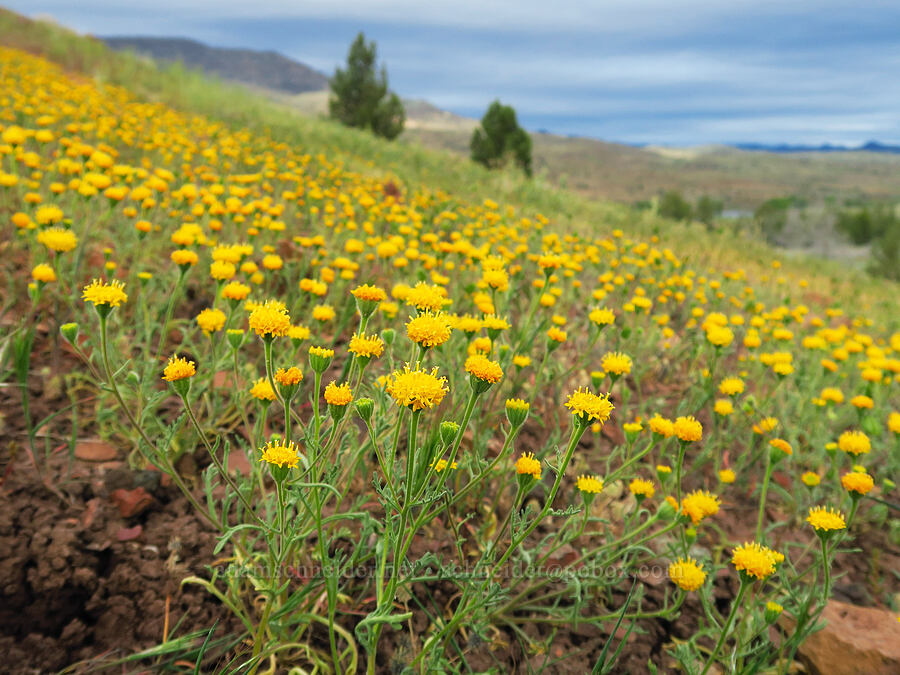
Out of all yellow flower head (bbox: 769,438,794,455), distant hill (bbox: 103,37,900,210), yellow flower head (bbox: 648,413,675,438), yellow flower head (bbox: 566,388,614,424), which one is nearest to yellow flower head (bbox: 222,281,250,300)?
yellow flower head (bbox: 566,388,614,424)

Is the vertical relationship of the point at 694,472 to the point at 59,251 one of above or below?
below

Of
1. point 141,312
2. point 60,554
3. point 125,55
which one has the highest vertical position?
point 125,55

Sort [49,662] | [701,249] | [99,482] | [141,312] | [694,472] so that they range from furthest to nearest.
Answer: [701,249] < [694,472] < [141,312] < [99,482] < [49,662]

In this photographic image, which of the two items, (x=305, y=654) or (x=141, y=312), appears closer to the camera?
(x=305, y=654)

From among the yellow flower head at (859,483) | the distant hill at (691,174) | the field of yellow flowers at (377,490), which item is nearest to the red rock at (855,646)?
the field of yellow flowers at (377,490)

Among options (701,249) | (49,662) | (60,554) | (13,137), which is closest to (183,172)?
(13,137)

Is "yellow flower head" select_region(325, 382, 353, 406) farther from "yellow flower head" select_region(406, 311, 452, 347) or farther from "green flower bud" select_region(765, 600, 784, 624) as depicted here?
A: "green flower bud" select_region(765, 600, 784, 624)

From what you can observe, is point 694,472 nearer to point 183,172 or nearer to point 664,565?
point 664,565

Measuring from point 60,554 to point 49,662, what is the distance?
364mm

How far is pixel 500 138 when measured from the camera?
2080cm

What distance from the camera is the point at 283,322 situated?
1.58 meters

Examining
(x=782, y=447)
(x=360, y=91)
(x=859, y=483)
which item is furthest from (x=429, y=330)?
(x=360, y=91)

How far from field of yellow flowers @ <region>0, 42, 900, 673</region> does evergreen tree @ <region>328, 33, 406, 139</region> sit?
2044cm

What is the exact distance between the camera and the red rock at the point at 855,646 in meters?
1.86
